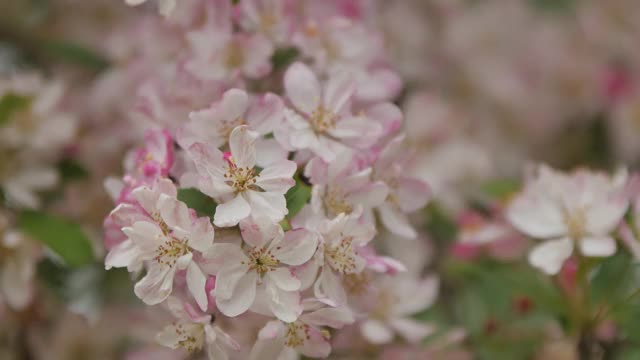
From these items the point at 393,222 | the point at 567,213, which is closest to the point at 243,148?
the point at 393,222

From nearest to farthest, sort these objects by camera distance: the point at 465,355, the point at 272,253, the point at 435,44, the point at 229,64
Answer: the point at 272,253
the point at 229,64
the point at 465,355
the point at 435,44

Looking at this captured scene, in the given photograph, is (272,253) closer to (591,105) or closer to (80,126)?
(80,126)

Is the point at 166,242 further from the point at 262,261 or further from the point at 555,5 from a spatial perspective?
the point at 555,5

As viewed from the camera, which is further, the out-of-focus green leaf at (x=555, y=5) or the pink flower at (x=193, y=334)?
the out-of-focus green leaf at (x=555, y=5)

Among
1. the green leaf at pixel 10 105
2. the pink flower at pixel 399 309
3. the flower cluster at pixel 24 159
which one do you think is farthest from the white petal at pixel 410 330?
the green leaf at pixel 10 105

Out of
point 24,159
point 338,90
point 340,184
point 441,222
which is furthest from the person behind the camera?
point 441,222

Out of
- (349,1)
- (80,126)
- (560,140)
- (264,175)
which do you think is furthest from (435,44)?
(264,175)

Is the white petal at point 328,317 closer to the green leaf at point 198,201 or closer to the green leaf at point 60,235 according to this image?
the green leaf at point 198,201
